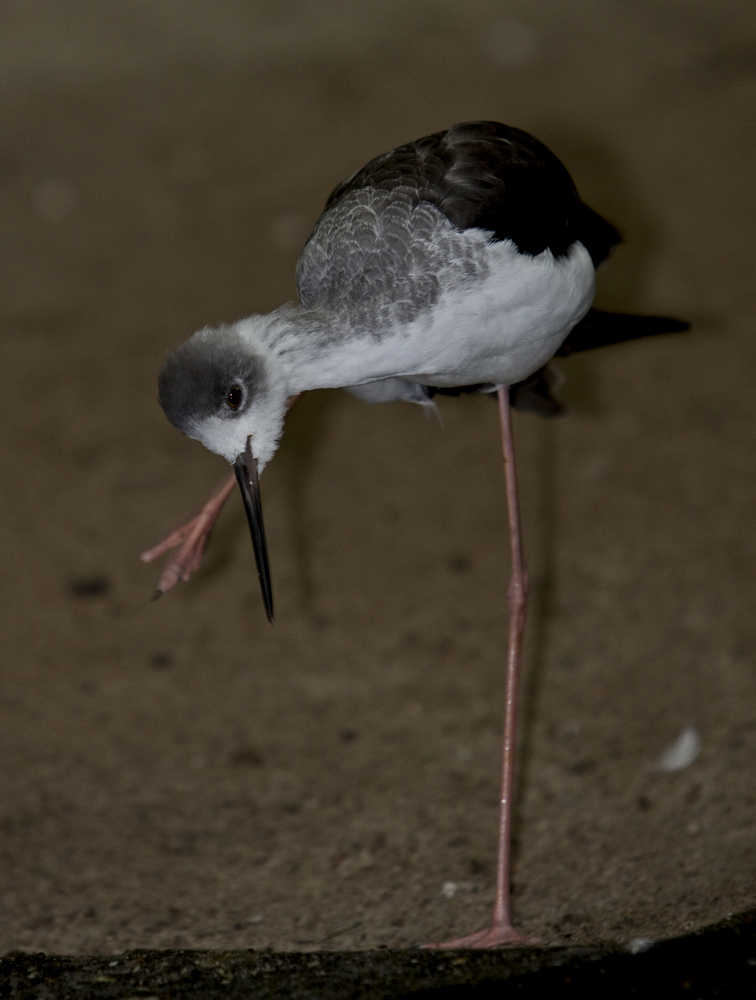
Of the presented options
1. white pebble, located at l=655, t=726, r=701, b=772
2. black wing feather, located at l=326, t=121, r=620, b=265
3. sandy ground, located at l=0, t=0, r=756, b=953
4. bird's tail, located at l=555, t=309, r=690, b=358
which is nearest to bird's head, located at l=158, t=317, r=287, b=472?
black wing feather, located at l=326, t=121, r=620, b=265

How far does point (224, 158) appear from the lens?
515 cm

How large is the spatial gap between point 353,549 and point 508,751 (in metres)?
1.25

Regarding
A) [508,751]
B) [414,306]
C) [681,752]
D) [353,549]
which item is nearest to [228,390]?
[414,306]

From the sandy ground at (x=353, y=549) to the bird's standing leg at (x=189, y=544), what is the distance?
603mm

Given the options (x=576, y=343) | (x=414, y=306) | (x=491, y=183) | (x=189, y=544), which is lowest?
(x=189, y=544)

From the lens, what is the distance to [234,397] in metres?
2.02

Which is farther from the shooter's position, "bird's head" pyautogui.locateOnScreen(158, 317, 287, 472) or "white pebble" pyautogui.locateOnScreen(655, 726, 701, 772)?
"white pebble" pyautogui.locateOnScreen(655, 726, 701, 772)

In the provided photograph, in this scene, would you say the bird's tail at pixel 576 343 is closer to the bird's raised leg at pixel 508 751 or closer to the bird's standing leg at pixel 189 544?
the bird's raised leg at pixel 508 751

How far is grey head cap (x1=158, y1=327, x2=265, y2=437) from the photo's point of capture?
78.1 inches

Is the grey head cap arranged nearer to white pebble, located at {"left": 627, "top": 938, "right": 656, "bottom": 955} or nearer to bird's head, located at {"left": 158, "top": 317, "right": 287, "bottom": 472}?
bird's head, located at {"left": 158, "top": 317, "right": 287, "bottom": 472}

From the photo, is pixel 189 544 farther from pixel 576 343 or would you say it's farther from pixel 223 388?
pixel 576 343

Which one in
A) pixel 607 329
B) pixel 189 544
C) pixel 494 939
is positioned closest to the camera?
pixel 494 939

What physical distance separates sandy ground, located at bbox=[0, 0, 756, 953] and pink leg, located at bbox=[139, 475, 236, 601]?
603 millimetres

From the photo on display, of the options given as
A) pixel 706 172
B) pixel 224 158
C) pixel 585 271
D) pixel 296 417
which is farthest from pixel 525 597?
pixel 224 158
